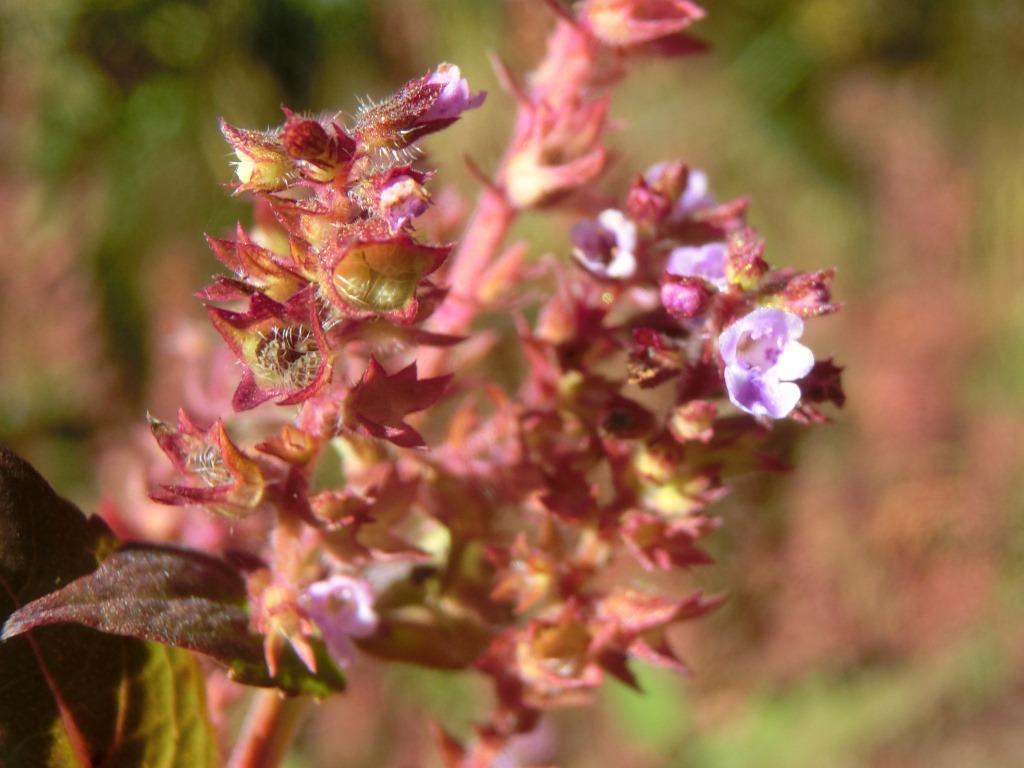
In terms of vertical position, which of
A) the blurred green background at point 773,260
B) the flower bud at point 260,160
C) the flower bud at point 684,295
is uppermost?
the flower bud at point 260,160

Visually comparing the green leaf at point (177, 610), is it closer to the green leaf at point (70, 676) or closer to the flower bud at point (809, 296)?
the green leaf at point (70, 676)

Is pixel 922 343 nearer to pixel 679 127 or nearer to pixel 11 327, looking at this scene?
pixel 679 127

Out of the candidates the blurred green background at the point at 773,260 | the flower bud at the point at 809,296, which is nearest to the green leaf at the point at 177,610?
the flower bud at the point at 809,296

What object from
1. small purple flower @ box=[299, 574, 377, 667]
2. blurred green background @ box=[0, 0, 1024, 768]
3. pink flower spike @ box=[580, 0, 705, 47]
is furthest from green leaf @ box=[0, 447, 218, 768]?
blurred green background @ box=[0, 0, 1024, 768]

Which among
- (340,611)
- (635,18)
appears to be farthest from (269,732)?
(635,18)

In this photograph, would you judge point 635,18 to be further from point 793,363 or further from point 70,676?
point 70,676

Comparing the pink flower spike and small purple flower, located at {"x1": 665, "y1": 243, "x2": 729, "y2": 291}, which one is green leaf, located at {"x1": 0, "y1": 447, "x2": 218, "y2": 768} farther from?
the pink flower spike
